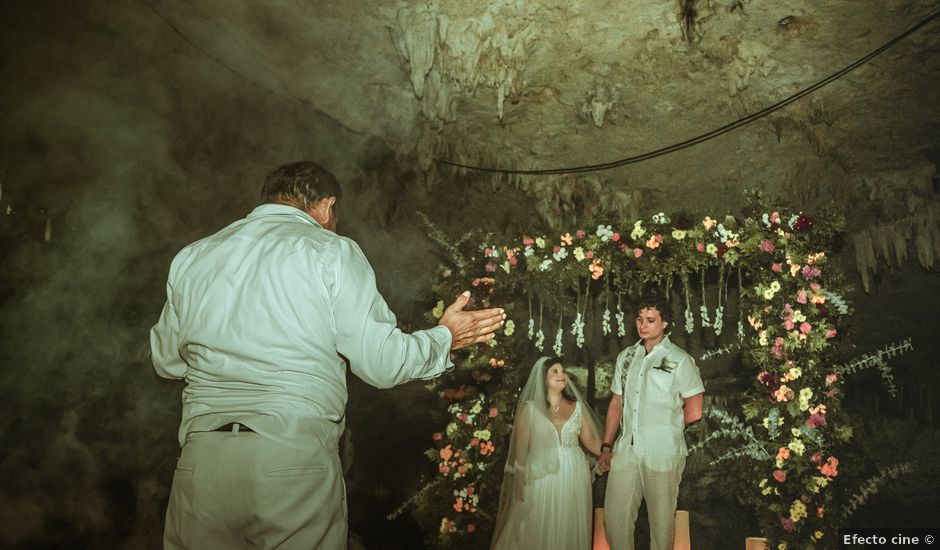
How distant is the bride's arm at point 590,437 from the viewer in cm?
493

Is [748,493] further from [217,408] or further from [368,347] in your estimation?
[217,408]

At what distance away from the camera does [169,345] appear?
100 inches

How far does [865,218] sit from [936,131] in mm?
1026

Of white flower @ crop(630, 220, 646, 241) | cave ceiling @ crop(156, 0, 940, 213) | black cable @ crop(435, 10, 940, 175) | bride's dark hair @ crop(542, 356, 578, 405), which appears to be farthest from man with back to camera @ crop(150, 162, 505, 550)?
black cable @ crop(435, 10, 940, 175)

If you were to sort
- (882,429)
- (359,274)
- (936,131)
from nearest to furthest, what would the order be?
(359,274)
(936,131)
(882,429)

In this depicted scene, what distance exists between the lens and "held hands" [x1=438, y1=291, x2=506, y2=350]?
2.68m

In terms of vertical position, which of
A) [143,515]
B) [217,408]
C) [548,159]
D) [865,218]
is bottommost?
[143,515]

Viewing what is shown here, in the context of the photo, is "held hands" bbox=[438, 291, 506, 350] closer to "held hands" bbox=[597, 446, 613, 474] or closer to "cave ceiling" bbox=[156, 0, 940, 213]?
"held hands" bbox=[597, 446, 613, 474]

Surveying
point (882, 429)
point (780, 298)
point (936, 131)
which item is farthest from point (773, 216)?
point (882, 429)

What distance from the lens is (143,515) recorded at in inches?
213

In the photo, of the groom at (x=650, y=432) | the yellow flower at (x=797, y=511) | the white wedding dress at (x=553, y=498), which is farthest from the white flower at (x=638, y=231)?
the yellow flower at (x=797, y=511)

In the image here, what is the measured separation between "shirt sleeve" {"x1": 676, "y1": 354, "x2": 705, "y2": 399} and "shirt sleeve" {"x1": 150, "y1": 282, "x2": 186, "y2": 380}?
3.34 meters

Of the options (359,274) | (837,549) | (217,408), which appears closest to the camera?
(217,408)

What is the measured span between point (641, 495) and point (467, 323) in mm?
2659
